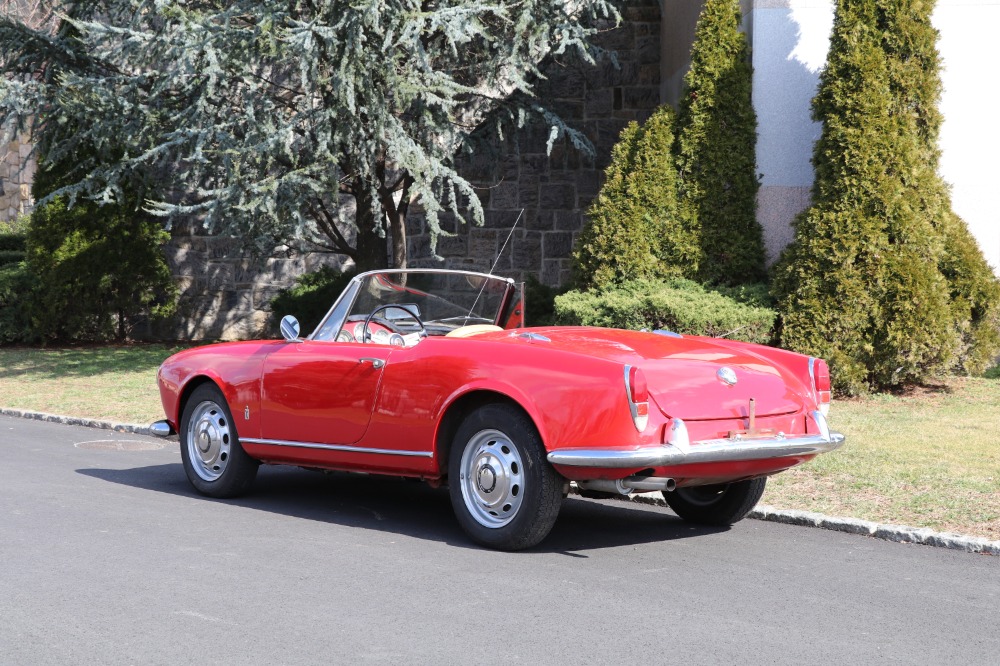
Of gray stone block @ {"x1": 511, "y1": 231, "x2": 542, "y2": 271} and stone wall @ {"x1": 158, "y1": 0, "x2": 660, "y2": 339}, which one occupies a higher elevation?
stone wall @ {"x1": 158, "y1": 0, "x2": 660, "y2": 339}

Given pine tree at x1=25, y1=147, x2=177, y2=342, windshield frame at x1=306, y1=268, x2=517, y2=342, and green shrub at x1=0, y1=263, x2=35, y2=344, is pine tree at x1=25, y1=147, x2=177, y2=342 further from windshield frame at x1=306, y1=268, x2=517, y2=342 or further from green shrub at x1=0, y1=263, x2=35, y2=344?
windshield frame at x1=306, y1=268, x2=517, y2=342

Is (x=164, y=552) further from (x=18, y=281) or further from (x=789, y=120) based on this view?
(x=18, y=281)

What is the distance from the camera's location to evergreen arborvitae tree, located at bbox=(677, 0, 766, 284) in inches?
516

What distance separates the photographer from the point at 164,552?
579 centimetres

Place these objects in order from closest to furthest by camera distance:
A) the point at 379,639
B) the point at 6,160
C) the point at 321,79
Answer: the point at 379,639
the point at 321,79
the point at 6,160

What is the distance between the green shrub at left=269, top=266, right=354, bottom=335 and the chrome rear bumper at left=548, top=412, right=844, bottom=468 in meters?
12.3

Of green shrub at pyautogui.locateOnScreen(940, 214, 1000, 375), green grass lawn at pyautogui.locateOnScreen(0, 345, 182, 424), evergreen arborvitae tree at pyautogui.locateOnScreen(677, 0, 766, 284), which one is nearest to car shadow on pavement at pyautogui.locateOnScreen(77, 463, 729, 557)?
green grass lawn at pyautogui.locateOnScreen(0, 345, 182, 424)

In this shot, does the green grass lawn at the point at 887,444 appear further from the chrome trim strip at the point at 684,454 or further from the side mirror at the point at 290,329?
the side mirror at the point at 290,329

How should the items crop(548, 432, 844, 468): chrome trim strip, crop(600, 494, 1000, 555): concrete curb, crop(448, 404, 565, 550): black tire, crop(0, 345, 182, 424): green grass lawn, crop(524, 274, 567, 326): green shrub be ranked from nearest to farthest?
crop(548, 432, 844, 468): chrome trim strip < crop(448, 404, 565, 550): black tire < crop(600, 494, 1000, 555): concrete curb < crop(0, 345, 182, 424): green grass lawn < crop(524, 274, 567, 326): green shrub

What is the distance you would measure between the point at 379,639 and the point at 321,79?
9835 millimetres

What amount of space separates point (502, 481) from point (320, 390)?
150 cm

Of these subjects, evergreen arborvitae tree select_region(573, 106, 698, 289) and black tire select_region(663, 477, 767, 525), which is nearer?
black tire select_region(663, 477, 767, 525)


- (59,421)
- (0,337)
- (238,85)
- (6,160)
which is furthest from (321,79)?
(6,160)

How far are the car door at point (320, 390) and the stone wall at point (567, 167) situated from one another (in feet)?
37.0
